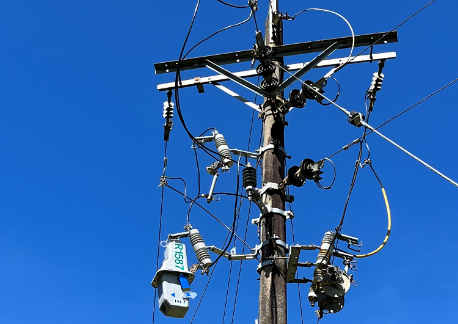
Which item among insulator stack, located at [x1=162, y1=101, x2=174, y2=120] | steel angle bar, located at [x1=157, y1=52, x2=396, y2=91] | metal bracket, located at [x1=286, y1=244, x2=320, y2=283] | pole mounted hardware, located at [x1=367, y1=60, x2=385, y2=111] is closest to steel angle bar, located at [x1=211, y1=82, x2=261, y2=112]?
steel angle bar, located at [x1=157, y1=52, x2=396, y2=91]

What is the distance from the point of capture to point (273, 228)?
324 inches

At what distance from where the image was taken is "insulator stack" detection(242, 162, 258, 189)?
328 inches

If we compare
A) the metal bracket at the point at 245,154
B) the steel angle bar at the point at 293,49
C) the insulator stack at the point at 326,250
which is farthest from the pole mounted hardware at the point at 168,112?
the insulator stack at the point at 326,250

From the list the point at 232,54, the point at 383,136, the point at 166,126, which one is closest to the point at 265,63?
the point at 232,54

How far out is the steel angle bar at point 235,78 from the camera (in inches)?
355

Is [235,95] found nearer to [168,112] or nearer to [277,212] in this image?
[168,112]

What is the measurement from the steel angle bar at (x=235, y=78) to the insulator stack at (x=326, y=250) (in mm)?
1964

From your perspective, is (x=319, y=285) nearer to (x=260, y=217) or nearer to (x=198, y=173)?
(x=260, y=217)

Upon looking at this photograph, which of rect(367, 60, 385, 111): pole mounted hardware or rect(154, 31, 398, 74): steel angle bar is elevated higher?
rect(154, 31, 398, 74): steel angle bar

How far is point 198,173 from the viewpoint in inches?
414

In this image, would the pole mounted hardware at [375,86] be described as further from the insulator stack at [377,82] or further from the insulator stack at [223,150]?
the insulator stack at [223,150]

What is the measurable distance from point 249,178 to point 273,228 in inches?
25.7

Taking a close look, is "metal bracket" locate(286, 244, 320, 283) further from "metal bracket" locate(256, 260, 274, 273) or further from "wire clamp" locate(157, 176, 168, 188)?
"wire clamp" locate(157, 176, 168, 188)

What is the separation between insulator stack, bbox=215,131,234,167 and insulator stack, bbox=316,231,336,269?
68.6 inches
